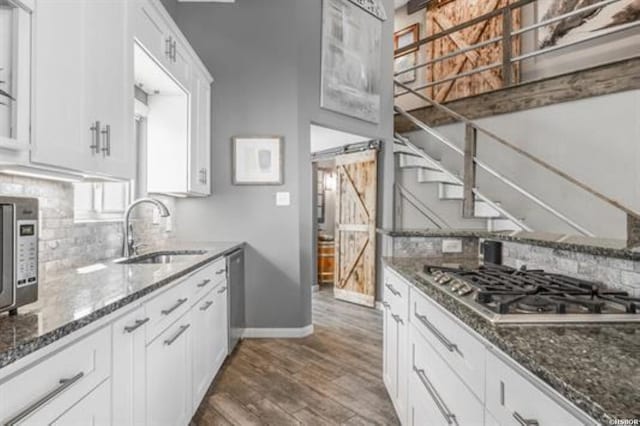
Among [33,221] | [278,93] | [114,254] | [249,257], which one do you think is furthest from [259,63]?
[33,221]

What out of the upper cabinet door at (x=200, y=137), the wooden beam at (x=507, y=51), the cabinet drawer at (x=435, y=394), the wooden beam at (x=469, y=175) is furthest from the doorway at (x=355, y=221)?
the cabinet drawer at (x=435, y=394)

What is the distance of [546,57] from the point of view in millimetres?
4727

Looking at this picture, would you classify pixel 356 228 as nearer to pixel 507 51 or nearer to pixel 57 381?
pixel 507 51

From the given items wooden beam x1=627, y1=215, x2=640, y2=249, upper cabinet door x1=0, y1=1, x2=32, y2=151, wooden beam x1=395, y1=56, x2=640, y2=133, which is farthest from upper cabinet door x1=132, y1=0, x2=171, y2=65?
wooden beam x1=395, y1=56, x2=640, y2=133

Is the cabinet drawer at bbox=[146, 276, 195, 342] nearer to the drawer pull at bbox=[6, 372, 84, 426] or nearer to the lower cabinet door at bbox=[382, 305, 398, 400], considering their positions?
the drawer pull at bbox=[6, 372, 84, 426]

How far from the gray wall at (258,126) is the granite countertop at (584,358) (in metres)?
2.64

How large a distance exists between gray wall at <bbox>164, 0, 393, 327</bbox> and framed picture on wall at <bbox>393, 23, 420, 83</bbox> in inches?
138

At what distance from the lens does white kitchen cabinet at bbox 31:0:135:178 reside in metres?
A: 1.25

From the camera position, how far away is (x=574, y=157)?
12.8ft

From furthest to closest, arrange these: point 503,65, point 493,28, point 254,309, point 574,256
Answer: point 493,28, point 503,65, point 254,309, point 574,256

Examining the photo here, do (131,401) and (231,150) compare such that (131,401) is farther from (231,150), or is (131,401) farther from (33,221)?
(231,150)

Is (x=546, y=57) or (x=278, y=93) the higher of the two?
(x=546, y=57)

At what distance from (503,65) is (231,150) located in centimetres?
339

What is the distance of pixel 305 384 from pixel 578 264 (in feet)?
6.14
